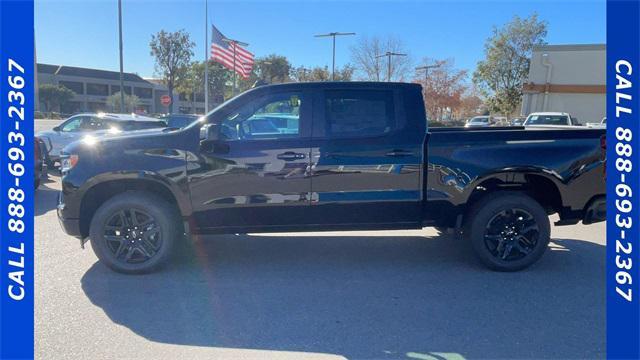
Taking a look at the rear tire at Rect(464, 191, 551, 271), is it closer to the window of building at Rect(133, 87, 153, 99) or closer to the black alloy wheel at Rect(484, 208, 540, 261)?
the black alloy wheel at Rect(484, 208, 540, 261)

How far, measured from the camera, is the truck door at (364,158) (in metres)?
4.74

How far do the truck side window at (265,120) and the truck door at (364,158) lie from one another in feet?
0.80

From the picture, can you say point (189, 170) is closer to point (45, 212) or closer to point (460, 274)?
point (460, 274)

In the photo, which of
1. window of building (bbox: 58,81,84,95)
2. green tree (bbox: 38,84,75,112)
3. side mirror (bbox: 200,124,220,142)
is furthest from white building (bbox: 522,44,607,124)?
window of building (bbox: 58,81,84,95)

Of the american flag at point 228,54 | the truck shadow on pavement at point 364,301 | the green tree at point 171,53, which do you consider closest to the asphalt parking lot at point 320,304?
the truck shadow on pavement at point 364,301

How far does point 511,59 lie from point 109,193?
125 feet

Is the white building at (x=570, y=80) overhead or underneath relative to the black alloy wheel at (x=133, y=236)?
overhead

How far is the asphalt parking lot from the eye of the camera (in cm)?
341

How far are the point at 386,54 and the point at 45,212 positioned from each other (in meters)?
31.0

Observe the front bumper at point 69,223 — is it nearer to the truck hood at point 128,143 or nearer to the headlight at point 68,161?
the headlight at point 68,161

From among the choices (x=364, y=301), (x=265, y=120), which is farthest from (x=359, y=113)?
(x=364, y=301)

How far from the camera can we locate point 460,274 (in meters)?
4.94

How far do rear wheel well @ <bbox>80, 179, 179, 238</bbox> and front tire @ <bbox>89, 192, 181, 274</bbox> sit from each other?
0.07 m

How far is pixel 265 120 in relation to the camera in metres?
4.86
